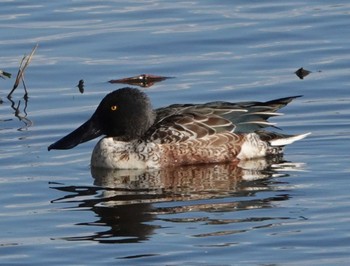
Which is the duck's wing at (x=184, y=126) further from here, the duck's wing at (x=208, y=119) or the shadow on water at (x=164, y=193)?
the shadow on water at (x=164, y=193)

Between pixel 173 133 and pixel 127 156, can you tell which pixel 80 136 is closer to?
pixel 127 156

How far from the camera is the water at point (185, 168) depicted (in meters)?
10.6

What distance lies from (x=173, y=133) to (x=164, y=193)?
1.48m

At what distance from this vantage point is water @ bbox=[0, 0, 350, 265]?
10617 mm

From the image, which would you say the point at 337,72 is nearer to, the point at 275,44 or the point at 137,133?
the point at 275,44

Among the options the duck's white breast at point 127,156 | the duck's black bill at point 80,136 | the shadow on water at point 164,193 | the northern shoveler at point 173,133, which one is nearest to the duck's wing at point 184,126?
the northern shoveler at point 173,133

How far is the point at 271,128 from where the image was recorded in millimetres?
14688

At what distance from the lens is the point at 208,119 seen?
45.9ft

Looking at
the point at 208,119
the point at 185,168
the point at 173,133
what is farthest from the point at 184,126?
the point at 185,168

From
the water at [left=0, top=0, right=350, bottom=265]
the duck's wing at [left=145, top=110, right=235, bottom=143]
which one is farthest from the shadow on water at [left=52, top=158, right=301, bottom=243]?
the duck's wing at [left=145, top=110, right=235, bottom=143]

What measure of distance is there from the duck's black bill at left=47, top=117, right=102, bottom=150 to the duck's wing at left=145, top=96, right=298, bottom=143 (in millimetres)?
535

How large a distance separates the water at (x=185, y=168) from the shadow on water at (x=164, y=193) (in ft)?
0.06

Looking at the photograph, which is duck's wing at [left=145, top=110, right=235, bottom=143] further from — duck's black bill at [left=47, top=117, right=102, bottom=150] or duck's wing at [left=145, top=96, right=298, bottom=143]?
duck's black bill at [left=47, top=117, right=102, bottom=150]

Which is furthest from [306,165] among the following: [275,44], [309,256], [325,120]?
[275,44]
